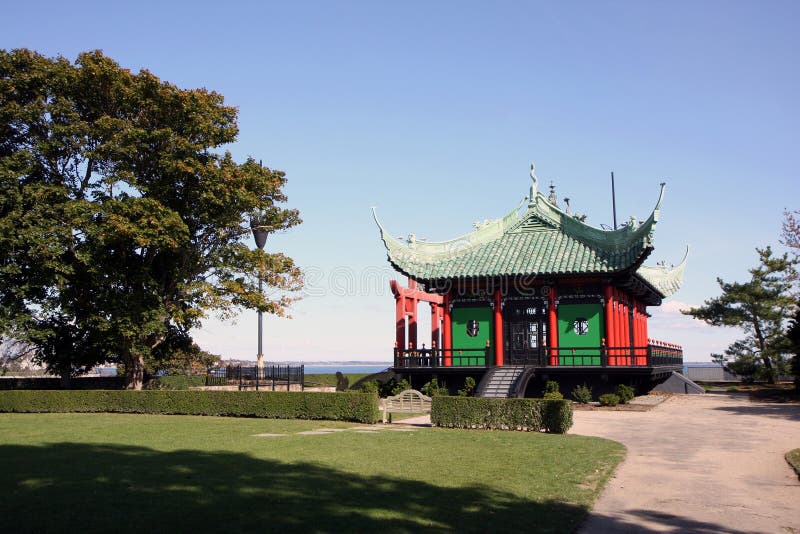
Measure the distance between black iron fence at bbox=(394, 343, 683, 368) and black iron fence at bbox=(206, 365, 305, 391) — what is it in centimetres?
647

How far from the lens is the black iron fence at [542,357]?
32062 millimetres

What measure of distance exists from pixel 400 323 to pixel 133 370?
14009 millimetres

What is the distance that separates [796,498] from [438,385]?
79.8 feet

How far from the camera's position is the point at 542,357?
3325 centimetres

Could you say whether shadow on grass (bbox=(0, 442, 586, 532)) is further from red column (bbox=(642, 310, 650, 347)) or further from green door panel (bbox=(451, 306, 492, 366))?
Answer: red column (bbox=(642, 310, 650, 347))

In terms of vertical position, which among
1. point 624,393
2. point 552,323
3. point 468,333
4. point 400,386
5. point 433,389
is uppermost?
point 552,323

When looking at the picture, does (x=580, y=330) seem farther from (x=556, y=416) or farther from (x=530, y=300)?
(x=556, y=416)

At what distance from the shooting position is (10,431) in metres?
20.2

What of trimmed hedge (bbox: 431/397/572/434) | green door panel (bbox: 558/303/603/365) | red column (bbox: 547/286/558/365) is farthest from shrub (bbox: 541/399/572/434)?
red column (bbox: 547/286/558/365)

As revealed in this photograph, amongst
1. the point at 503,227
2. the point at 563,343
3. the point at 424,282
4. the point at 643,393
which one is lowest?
the point at 643,393

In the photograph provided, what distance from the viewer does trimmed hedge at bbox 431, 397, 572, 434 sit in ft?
65.2

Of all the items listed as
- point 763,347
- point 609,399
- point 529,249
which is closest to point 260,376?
point 529,249

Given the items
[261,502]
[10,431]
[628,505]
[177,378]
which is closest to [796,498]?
[628,505]

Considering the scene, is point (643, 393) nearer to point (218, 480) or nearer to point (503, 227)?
point (503, 227)
